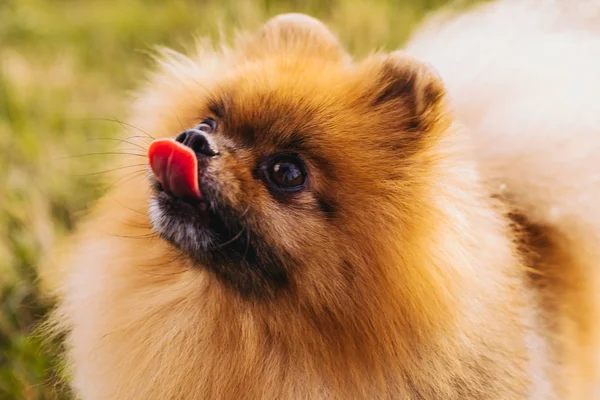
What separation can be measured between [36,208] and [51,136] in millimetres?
707

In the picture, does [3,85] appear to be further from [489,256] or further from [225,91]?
[489,256]

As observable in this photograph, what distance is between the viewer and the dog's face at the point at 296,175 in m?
1.52

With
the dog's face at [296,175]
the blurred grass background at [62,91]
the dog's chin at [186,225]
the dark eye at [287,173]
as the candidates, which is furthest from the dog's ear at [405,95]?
the blurred grass background at [62,91]

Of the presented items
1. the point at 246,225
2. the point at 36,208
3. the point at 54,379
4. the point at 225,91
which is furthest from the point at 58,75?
the point at 246,225

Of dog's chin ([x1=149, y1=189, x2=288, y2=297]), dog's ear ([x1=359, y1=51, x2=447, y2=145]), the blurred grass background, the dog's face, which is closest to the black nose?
the dog's face

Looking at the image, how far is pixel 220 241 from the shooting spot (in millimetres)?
1530

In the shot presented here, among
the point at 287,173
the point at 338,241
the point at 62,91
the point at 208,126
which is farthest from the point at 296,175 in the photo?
the point at 62,91

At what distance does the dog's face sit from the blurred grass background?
39.1 inches

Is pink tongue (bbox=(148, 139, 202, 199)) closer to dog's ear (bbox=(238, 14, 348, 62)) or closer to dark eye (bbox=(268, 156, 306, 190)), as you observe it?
dark eye (bbox=(268, 156, 306, 190))

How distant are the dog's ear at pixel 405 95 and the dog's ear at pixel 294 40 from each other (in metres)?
0.29

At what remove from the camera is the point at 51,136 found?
11.9 feet

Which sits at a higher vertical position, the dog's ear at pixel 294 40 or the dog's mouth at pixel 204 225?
the dog's ear at pixel 294 40

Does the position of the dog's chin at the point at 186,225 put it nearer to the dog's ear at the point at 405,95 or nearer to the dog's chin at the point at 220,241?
the dog's chin at the point at 220,241

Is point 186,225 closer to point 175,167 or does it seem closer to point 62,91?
point 175,167
